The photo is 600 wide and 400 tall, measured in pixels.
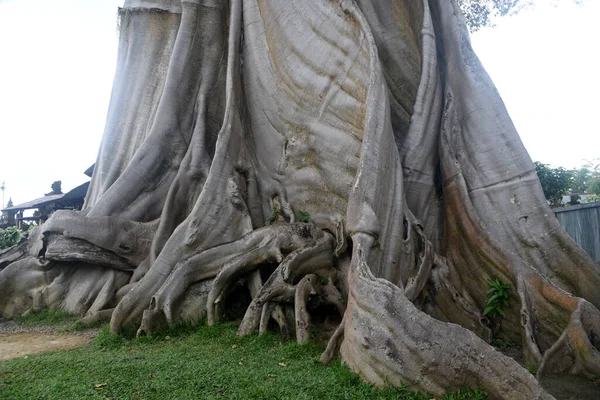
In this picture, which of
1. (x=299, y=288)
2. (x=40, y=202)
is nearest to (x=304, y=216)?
(x=299, y=288)

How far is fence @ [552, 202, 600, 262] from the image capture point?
820 centimetres

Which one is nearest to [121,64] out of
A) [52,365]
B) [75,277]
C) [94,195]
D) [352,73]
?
[94,195]

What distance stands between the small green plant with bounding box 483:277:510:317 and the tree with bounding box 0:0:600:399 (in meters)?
0.02

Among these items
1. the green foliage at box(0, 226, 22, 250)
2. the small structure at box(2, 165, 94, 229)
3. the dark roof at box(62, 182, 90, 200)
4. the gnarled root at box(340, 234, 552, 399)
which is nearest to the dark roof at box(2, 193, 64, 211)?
the small structure at box(2, 165, 94, 229)

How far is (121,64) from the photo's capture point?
7695mm

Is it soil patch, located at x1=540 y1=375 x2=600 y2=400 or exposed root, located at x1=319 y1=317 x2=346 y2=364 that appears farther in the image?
exposed root, located at x1=319 y1=317 x2=346 y2=364

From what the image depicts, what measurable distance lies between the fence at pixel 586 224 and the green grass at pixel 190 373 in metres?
6.60

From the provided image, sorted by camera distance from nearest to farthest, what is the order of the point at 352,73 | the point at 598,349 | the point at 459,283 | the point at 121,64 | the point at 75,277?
the point at 598,349
the point at 459,283
the point at 352,73
the point at 75,277
the point at 121,64

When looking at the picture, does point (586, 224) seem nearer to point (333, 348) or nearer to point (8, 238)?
point (333, 348)

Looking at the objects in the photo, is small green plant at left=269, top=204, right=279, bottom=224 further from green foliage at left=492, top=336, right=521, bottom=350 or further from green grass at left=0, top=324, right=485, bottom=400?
green foliage at left=492, top=336, right=521, bottom=350

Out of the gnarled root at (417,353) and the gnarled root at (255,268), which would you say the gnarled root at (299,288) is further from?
the gnarled root at (417,353)

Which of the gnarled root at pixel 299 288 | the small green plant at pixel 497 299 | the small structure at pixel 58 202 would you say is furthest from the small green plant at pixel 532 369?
the small structure at pixel 58 202

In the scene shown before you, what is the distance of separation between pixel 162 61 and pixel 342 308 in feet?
16.5

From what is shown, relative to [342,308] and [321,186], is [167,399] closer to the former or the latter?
[342,308]
